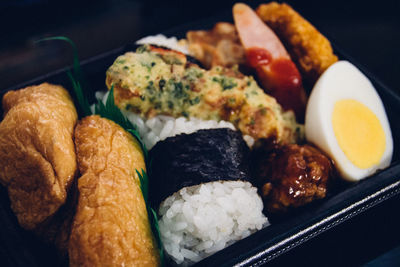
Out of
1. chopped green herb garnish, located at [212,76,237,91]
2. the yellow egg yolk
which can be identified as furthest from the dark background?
chopped green herb garnish, located at [212,76,237,91]

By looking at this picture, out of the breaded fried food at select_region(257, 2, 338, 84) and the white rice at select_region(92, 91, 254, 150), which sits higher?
the breaded fried food at select_region(257, 2, 338, 84)

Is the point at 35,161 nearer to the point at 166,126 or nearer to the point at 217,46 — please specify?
the point at 166,126

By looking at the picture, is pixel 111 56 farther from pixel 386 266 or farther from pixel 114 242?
pixel 386 266

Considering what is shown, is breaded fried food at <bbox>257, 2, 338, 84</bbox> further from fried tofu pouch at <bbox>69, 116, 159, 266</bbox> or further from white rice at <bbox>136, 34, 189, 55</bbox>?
fried tofu pouch at <bbox>69, 116, 159, 266</bbox>

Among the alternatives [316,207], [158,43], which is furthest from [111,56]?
[316,207]

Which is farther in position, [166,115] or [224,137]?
[166,115]

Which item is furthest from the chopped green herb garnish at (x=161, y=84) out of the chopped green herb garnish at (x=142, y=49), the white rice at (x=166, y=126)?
the chopped green herb garnish at (x=142, y=49)

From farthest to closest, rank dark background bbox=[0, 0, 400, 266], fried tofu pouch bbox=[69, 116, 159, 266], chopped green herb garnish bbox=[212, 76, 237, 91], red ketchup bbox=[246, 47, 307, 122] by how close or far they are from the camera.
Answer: dark background bbox=[0, 0, 400, 266] < red ketchup bbox=[246, 47, 307, 122] < chopped green herb garnish bbox=[212, 76, 237, 91] < fried tofu pouch bbox=[69, 116, 159, 266]

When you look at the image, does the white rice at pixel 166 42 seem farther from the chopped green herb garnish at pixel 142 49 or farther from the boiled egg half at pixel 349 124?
the boiled egg half at pixel 349 124
